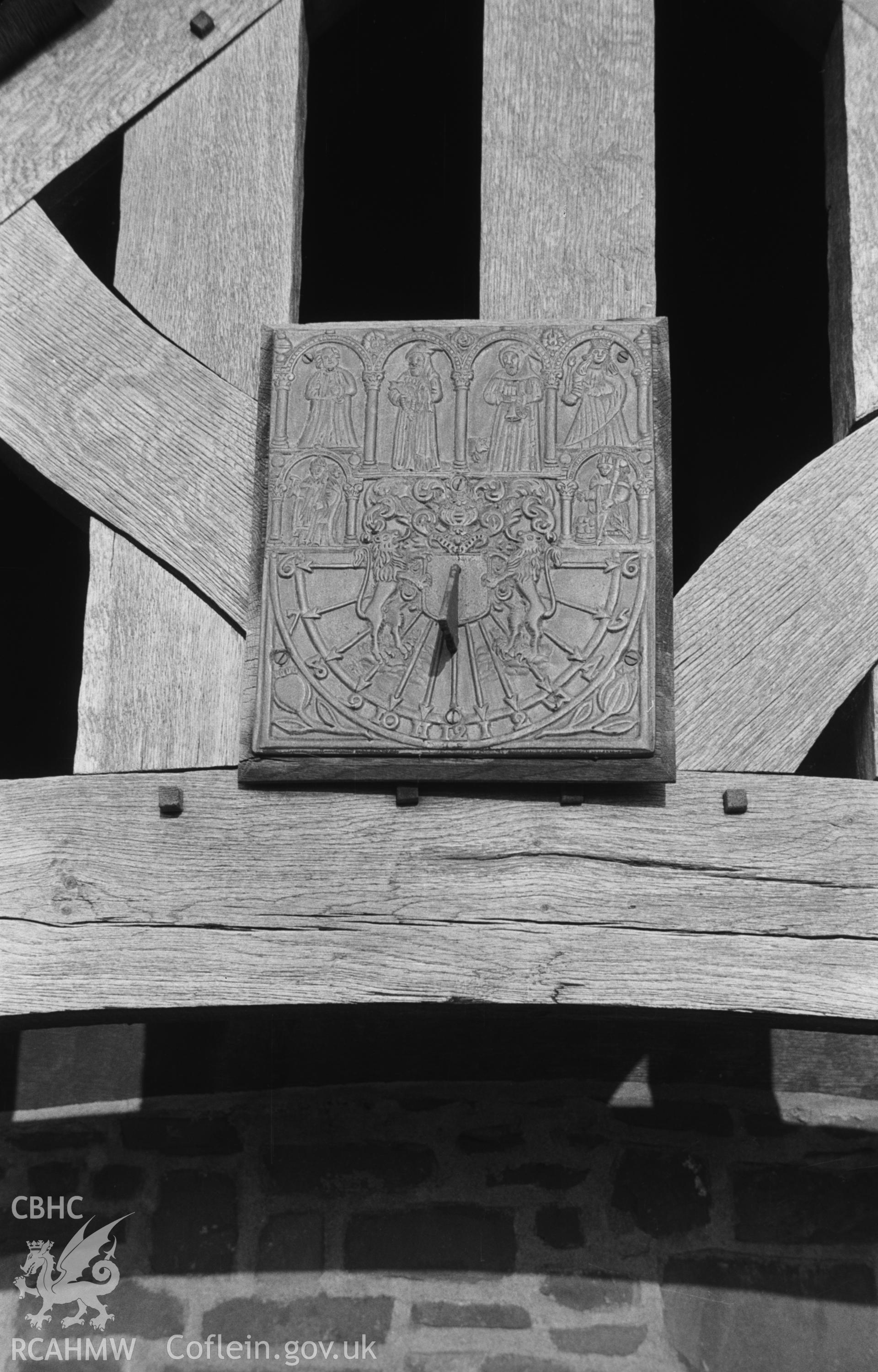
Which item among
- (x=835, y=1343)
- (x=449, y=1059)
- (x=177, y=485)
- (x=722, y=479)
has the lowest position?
(x=835, y=1343)

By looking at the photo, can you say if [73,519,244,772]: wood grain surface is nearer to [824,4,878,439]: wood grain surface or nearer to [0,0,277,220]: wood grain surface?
[0,0,277,220]: wood grain surface

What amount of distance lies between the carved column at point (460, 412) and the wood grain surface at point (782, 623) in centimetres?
43

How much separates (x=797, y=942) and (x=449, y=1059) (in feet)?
4.41

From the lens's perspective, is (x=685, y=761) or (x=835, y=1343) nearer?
(x=685, y=761)

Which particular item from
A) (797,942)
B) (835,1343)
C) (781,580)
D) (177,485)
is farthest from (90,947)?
(835,1343)

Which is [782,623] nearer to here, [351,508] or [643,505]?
[643,505]

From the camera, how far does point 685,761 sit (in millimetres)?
2668

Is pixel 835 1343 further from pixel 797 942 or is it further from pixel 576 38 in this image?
pixel 576 38

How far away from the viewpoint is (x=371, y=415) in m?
2.80

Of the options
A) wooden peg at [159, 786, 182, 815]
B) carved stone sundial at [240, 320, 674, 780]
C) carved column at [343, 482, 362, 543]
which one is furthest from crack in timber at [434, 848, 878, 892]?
carved column at [343, 482, 362, 543]

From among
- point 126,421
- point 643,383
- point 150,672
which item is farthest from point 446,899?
point 126,421

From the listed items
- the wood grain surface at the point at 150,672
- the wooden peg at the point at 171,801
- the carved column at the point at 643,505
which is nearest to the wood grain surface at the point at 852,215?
the carved column at the point at 643,505

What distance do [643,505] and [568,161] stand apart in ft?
2.43

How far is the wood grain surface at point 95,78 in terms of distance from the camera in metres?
3.15
